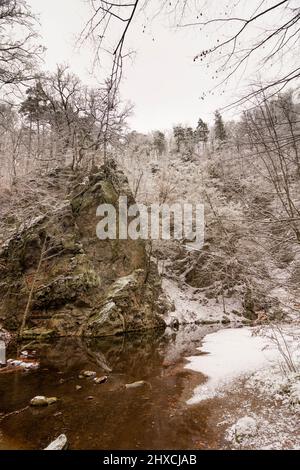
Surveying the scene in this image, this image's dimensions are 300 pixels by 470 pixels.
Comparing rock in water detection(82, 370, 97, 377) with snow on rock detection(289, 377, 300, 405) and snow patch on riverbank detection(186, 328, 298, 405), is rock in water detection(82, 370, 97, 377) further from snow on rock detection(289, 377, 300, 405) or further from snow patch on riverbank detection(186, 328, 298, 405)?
snow on rock detection(289, 377, 300, 405)

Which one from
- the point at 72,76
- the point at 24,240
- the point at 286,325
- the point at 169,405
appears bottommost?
the point at 169,405

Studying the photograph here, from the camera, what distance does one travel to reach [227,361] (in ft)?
27.8

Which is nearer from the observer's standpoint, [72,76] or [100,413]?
[100,413]

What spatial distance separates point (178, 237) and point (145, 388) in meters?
16.0

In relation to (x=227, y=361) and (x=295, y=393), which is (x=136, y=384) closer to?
(x=227, y=361)

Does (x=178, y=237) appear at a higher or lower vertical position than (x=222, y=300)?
higher

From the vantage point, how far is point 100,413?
552 centimetres

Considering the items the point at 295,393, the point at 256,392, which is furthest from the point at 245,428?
the point at 256,392

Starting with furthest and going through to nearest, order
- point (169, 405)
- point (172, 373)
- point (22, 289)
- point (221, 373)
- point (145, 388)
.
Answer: point (22, 289) → point (172, 373) → point (221, 373) → point (145, 388) → point (169, 405)

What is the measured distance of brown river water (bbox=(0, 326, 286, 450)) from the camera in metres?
4.51

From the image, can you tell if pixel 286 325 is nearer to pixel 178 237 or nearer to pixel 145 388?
pixel 145 388

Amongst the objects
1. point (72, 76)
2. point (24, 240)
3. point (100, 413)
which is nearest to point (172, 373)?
point (100, 413)

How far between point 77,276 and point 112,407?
368 inches

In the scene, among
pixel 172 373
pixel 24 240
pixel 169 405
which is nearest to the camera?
pixel 169 405
